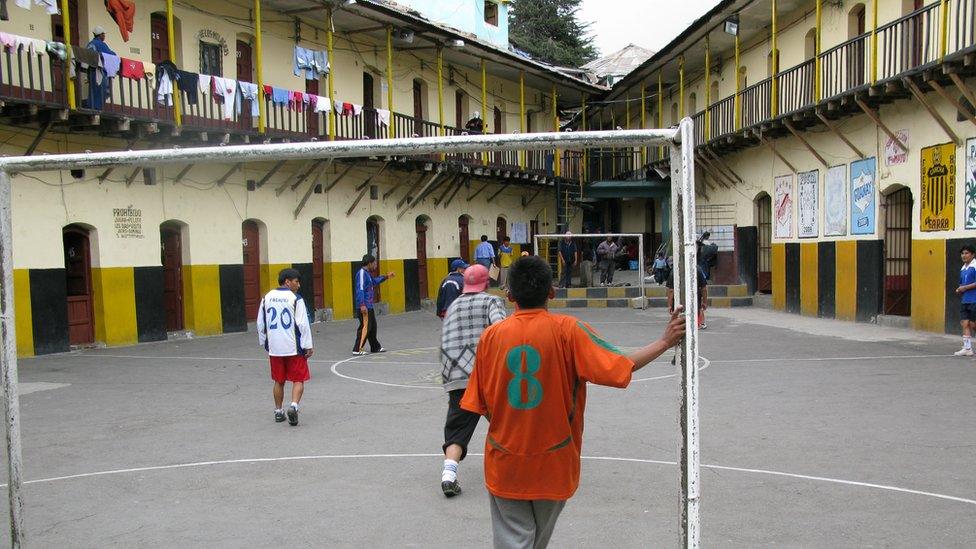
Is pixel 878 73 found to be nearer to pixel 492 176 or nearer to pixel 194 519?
pixel 492 176

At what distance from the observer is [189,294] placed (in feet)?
64.7

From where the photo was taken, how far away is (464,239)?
105 ft

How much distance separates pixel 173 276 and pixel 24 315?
403 cm

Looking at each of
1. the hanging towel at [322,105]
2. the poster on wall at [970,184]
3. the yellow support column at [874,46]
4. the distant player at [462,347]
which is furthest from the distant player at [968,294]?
the hanging towel at [322,105]

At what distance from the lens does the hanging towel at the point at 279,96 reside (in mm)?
19984

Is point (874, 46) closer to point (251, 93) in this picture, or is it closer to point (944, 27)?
point (944, 27)

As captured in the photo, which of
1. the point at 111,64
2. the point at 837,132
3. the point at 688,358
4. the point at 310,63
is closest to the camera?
the point at 688,358

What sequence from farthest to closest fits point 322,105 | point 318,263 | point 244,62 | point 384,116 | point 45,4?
point 318,263 → point 384,116 → point 244,62 → point 322,105 → point 45,4

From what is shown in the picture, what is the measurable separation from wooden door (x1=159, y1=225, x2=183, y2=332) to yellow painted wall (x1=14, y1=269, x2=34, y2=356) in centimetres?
365

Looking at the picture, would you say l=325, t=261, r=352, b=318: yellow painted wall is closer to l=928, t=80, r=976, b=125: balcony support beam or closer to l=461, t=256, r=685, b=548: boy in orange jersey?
l=928, t=80, r=976, b=125: balcony support beam

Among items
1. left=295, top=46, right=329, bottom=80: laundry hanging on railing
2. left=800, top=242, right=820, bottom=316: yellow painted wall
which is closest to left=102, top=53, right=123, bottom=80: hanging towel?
left=295, top=46, right=329, bottom=80: laundry hanging on railing

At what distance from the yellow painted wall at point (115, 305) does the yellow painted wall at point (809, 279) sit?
16.6 meters

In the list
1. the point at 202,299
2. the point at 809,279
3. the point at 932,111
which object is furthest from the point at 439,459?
the point at 809,279

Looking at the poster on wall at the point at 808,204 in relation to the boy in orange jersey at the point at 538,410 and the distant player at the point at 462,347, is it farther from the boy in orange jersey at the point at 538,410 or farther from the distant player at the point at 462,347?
the boy in orange jersey at the point at 538,410
